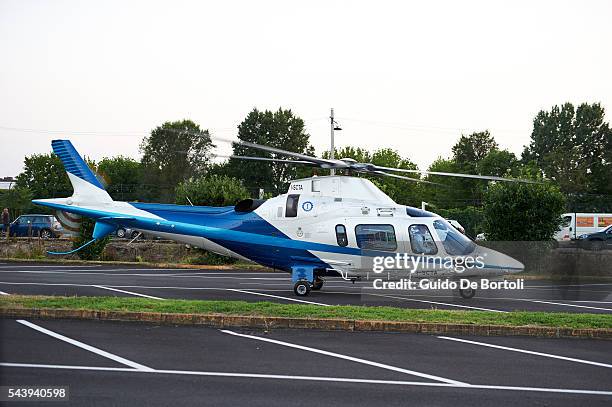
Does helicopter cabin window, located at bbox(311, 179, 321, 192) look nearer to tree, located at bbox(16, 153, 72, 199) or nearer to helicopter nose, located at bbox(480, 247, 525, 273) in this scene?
helicopter nose, located at bbox(480, 247, 525, 273)

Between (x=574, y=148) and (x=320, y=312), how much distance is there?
241 feet

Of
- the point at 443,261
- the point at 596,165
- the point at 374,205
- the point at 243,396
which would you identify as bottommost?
the point at 243,396

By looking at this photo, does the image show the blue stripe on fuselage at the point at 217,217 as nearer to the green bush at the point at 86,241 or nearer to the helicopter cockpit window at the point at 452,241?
the helicopter cockpit window at the point at 452,241

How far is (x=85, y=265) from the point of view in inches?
1104

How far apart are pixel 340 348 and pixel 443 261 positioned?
7.42 metres

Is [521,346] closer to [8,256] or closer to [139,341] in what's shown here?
Result: [139,341]

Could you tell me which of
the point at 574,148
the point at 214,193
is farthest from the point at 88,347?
the point at 574,148

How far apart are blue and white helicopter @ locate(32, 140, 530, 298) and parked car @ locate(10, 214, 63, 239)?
2914 centimetres

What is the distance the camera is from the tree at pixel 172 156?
81.1 metres

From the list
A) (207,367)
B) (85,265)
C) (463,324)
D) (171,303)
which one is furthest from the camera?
(85,265)

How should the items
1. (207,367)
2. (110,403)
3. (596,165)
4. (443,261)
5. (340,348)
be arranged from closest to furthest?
(110,403), (207,367), (340,348), (443,261), (596,165)

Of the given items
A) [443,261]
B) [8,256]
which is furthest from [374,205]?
[8,256]

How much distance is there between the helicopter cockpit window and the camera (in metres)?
17.4

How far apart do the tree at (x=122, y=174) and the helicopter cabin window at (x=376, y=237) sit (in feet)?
203
